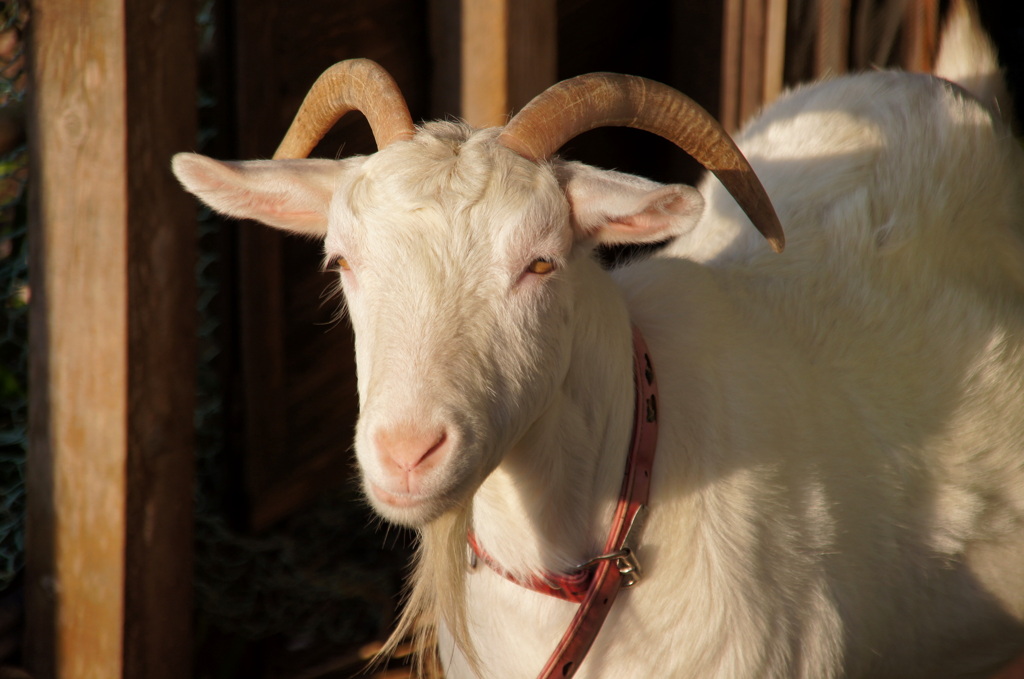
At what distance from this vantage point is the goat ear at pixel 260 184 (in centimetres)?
183

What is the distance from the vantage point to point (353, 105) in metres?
1.95

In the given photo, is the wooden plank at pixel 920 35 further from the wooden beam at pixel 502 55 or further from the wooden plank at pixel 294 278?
the wooden plank at pixel 294 278

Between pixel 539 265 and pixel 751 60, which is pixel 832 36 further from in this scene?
pixel 539 265

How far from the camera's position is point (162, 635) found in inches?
97.7

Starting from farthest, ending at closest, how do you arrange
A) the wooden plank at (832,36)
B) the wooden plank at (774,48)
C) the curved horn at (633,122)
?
the wooden plank at (832,36) → the wooden plank at (774,48) → the curved horn at (633,122)

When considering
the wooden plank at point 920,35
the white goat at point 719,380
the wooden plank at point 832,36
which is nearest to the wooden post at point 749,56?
the wooden plank at point 832,36

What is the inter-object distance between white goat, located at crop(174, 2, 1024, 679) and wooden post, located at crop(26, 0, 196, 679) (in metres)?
0.48

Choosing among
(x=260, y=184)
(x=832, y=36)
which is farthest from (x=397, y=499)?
(x=832, y=36)

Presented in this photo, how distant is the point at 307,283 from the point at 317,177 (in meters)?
1.35

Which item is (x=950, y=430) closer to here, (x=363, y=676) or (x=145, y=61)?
(x=363, y=676)

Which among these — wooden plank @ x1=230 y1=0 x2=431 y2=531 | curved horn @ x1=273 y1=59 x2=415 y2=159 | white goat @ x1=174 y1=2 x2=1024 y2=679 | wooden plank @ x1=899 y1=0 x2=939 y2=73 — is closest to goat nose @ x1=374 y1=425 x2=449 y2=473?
white goat @ x1=174 y1=2 x2=1024 y2=679

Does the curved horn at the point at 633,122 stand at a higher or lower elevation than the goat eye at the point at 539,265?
higher

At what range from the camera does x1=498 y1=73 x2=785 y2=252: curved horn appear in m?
1.73

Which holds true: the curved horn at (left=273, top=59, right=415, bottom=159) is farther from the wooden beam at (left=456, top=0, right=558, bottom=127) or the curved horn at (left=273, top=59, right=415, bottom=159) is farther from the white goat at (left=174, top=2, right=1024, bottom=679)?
the wooden beam at (left=456, top=0, right=558, bottom=127)
